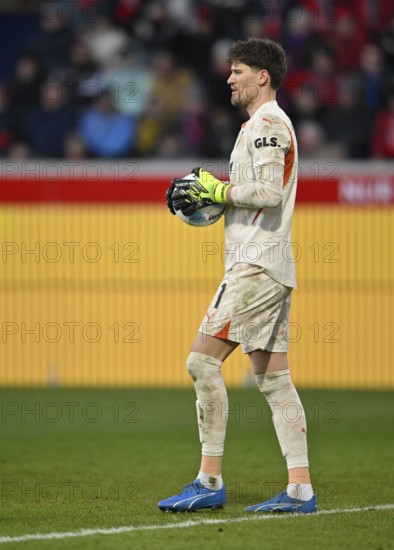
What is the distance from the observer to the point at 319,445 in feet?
32.4

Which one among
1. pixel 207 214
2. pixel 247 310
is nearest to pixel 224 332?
pixel 247 310

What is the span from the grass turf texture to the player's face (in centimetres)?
227

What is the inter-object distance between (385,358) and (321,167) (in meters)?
2.57

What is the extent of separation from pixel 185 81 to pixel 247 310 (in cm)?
1159

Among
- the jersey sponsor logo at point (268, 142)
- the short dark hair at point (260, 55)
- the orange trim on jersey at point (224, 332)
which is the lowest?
the orange trim on jersey at point (224, 332)

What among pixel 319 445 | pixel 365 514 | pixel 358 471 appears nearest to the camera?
pixel 365 514

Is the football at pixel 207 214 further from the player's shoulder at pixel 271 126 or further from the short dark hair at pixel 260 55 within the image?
the short dark hair at pixel 260 55

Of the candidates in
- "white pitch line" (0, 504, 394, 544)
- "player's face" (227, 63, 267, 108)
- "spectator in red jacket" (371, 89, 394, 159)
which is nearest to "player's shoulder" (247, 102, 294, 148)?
"player's face" (227, 63, 267, 108)

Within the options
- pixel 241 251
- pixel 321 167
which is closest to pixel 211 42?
pixel 321 167


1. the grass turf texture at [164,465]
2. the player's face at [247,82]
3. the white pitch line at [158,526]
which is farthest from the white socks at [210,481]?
the player's face at [247,82]

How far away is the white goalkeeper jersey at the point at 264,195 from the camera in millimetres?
6262

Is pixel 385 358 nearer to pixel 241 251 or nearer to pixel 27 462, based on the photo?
pixel 27 462

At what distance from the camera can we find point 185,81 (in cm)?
1752

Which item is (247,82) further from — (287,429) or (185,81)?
(185,81)
